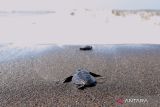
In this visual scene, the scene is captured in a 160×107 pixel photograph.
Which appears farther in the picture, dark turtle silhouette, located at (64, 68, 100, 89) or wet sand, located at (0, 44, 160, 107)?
dark turtle silhouette, located at (64, 68, 100, 89)

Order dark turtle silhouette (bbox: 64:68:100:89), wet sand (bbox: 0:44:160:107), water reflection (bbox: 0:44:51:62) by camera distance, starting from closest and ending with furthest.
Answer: wet sand (bbox: 0:44:160:107) → dark turtle silhouette (bbox: 64:68:100:89) → water reflection (bbox: 0:44:51:62)

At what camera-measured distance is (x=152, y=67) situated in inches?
437

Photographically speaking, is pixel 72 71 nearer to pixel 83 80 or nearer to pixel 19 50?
pixel 83 80

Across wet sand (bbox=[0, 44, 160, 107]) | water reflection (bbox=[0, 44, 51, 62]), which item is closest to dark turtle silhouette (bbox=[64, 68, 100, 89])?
wet sand (bbox=[0, 44, 160, 107])

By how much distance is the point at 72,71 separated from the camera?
35.0ft

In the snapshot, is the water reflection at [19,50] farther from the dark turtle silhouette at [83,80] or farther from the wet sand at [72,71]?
the dark turtle silhouette at [83,80]

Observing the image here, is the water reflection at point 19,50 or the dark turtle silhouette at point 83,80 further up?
the dark turtle silhouette at point 83,80

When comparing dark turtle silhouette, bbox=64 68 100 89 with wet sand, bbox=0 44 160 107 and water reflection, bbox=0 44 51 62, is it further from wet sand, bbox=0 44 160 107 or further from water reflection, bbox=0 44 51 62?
water reflection, bbox=0 44 51 62

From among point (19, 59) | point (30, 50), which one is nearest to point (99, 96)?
point (19, 59)

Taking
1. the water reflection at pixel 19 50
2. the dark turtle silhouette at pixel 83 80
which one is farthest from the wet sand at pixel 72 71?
the dark turtle silhouette at pixel 83 80

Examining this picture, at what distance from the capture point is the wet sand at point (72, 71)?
811 centimetres

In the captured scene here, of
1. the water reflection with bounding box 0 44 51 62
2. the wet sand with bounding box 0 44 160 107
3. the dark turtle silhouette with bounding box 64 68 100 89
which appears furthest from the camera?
the water reflection with bounding box 0 44 51 62

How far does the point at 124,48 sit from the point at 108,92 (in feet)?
21.4

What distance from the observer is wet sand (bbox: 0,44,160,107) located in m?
8.11
